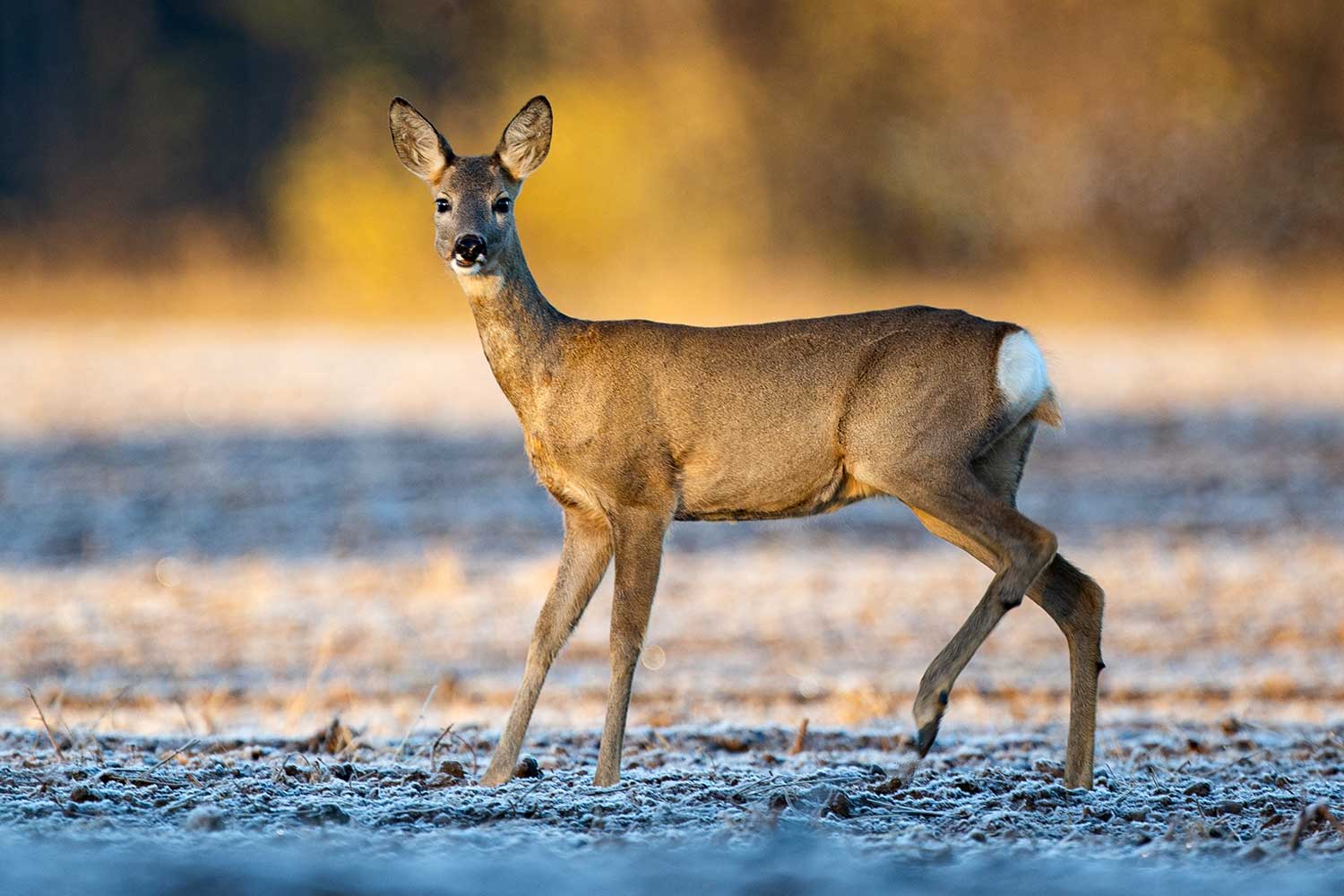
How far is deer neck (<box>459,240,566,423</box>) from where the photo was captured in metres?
6.37

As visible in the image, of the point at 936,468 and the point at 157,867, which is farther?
the point at 936,468

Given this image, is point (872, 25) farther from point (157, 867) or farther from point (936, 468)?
point (157, 867)

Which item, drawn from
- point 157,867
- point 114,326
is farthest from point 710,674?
point 114,326

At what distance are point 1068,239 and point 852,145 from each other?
528 cm

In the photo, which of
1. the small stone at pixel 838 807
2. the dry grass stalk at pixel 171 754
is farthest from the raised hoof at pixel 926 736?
the dry grass stalk at pixel 171 754

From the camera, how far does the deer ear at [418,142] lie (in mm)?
6660

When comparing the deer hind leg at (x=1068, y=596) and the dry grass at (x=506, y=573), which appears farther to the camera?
the dry grass at (x=506, y=573)

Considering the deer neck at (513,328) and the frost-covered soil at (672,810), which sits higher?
the deer neck at (513,328)

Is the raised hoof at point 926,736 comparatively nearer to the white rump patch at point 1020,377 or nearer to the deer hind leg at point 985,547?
the deer hind leg at point 985,547

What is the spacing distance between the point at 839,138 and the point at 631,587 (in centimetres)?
3156

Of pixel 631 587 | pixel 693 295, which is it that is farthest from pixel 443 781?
pixel 693 295

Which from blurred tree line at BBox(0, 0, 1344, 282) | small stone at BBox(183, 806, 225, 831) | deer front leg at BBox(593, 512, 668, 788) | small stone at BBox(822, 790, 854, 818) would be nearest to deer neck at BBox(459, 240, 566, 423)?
deer front leg at BBox(593, 512, 668, 788)

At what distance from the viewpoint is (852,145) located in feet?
120

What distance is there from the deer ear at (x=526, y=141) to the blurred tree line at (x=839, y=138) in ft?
83.8
